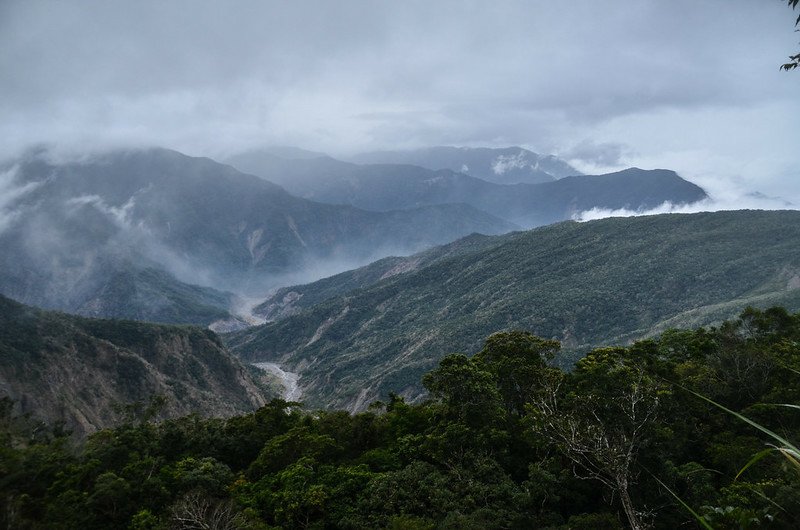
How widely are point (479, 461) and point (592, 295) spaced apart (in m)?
125

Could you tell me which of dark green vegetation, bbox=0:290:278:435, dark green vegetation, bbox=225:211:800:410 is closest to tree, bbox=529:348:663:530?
dark green vegetation, bbox=0:290:278:435

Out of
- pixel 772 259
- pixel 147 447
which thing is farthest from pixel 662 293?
pixel 147 447

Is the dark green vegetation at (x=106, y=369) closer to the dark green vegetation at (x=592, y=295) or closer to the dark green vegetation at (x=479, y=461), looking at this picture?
the dark green vegetation at (x=592, y=295)

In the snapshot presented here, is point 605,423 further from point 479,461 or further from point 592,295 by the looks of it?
point 592,295

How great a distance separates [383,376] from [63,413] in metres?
72.1

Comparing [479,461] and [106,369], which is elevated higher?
[479,461]

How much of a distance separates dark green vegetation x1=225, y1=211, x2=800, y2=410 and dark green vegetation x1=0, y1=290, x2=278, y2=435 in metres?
32.4

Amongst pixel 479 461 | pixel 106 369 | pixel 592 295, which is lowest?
pixel 106 369

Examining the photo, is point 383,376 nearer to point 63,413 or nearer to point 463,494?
point 63,413

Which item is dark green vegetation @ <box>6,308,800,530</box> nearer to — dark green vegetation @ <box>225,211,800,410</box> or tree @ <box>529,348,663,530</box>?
tree @ <box>529,348,663,530</box>

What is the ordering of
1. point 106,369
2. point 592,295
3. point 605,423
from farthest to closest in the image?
point 592,295
point 106,369
point 605,423

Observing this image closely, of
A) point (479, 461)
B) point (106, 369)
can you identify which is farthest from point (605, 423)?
point (106, 369)

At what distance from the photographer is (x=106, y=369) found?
104750 mm

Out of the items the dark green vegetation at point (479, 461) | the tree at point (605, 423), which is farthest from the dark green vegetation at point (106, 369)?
the tree at point (605, 423)
